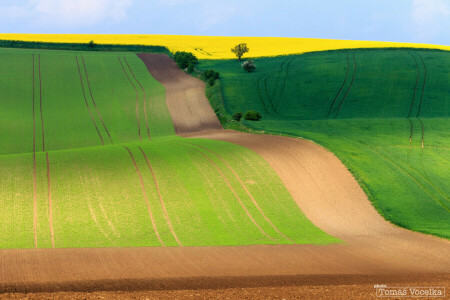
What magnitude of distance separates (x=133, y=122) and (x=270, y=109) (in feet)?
50.7

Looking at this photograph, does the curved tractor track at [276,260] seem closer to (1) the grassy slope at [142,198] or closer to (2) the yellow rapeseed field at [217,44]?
(1) the grassy slope at [142,198]

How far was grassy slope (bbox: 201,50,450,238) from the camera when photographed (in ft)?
102

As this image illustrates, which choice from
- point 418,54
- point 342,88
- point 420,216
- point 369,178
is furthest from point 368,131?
point 418,54

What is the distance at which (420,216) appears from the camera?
94.3ft

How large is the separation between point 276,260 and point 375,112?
131ft

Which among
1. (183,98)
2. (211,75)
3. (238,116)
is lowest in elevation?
(238,116)

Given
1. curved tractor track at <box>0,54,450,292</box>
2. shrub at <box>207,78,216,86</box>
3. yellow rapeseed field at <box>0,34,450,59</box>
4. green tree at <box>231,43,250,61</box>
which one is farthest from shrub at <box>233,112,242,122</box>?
yellow rapeseed field at <box>0,34,450,59</box>

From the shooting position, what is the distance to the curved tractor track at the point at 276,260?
17.3 metres

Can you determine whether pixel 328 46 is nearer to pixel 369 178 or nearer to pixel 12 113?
pixel 12 113

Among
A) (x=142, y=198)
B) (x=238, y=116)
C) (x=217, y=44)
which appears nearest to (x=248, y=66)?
(x=238, y=116)

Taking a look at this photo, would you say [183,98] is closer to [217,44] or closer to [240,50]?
[240,50]

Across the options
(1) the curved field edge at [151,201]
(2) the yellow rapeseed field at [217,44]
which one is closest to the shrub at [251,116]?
(1) the curved field edge at [151,201]

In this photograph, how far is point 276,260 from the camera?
20172 millimetres

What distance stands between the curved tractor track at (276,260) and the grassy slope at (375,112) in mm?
2393
